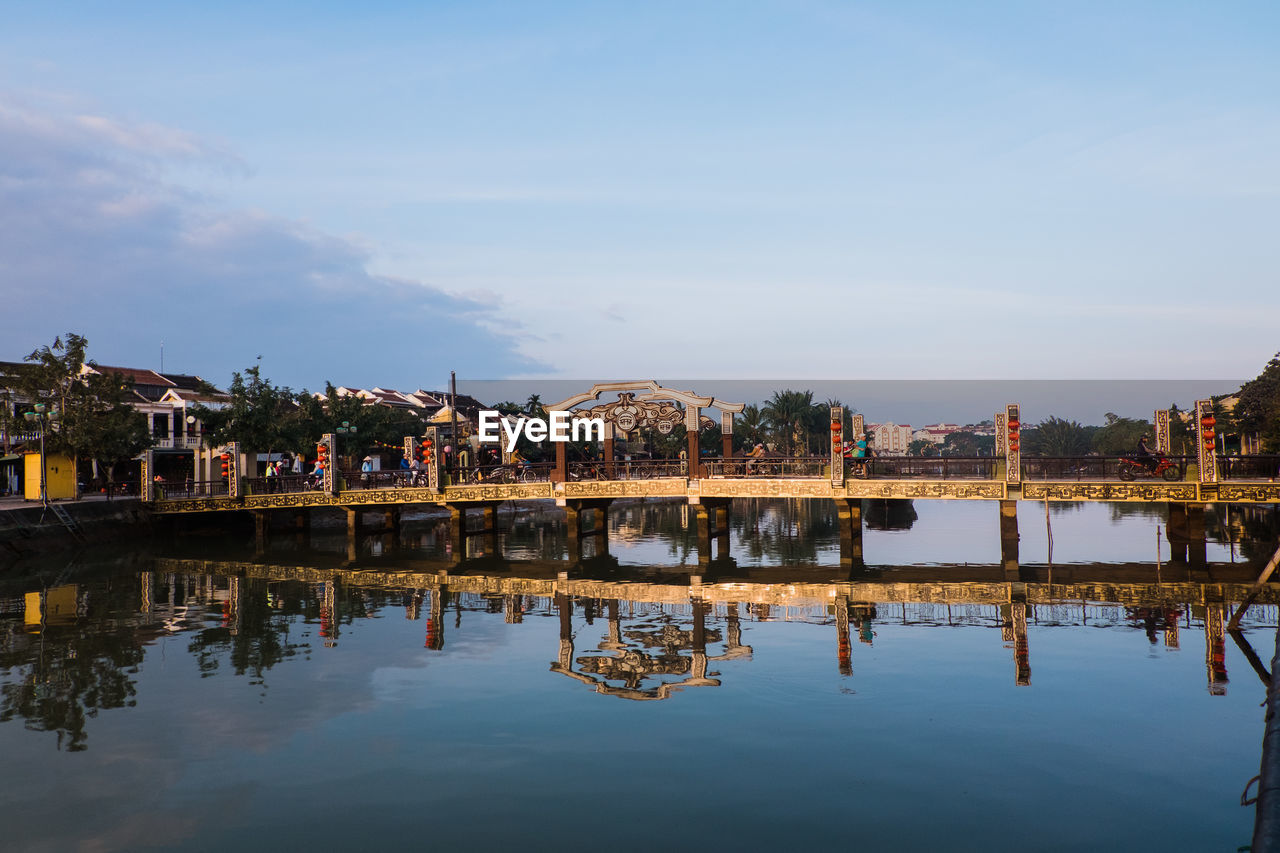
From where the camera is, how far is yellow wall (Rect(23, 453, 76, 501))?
4250cm

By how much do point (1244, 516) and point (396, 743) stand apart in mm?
55844

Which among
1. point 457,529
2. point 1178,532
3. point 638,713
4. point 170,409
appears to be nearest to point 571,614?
point 638,713

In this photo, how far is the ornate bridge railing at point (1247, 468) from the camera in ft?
99.5

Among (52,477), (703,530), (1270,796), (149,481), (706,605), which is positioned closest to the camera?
(1270,796)

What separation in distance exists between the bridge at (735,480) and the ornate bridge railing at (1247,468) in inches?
2.4

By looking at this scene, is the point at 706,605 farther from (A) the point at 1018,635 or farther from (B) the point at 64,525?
(B) the point at 64,525

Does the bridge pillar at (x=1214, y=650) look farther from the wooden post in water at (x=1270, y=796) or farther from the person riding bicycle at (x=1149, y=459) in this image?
the person riding bicycle at (x=1149, y=459)

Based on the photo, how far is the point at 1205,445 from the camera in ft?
98.1

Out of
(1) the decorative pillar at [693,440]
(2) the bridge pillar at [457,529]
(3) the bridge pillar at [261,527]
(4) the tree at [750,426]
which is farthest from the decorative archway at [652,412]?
(4) the tree at [750,426]

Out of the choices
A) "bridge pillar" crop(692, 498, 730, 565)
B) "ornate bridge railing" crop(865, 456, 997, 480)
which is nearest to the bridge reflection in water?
"ornate bridge railing" crop(865, 456, 997, 480)

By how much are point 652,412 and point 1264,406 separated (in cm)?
4298

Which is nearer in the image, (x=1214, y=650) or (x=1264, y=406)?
(x=1214, y=650)

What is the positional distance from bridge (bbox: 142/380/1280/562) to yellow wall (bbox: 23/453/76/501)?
3.41m

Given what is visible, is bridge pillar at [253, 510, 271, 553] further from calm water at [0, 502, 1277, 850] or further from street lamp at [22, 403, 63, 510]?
calm water at [0, 502, 1277, 850]
